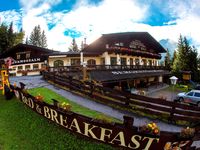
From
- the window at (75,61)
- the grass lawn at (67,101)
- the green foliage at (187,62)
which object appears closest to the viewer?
the grass lawn at (67,101)

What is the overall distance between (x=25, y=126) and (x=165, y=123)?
7.11 m

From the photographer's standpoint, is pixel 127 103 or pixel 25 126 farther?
pixel 127 103

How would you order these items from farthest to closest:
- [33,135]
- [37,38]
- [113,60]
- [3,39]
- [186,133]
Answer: [37,38], [3,39], [113,60], [33,135], [186,133]

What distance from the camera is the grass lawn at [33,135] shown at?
9773 mm

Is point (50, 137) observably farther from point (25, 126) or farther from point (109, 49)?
point (109, 49)

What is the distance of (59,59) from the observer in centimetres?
4128

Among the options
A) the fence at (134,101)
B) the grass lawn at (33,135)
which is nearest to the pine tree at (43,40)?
the fence at (134,101)

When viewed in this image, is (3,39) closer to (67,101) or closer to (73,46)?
(67,101)

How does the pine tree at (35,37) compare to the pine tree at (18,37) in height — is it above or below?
above

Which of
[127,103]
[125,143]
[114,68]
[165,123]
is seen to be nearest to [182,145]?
[125,143]

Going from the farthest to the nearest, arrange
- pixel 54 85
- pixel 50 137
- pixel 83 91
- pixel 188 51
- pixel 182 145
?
pixel 188 51, pixel 54 85, pixel 83 91, pixel 50 137, pixel 182 145

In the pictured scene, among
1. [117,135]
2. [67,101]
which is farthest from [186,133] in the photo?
[67,101]

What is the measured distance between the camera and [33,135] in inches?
452

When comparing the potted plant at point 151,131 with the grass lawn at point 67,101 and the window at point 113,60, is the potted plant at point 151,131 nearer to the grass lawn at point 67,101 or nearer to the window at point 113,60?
the grass lawn at point 67,101
